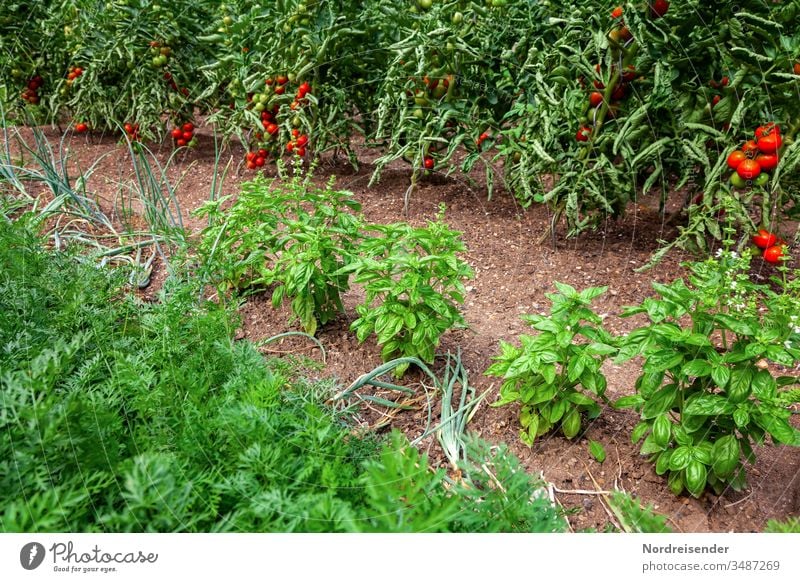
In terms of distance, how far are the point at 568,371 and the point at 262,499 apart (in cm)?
69

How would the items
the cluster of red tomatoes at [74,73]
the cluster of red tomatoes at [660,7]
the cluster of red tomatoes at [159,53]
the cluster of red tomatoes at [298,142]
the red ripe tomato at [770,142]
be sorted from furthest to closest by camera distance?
1. the cluster of red tomatoes at [74,73]
2. the cluster of red tomatoes at [159,53]
3. the cluster of red tomatoes at [298,142]
4. the cluster of red tomatoes at [660,7]
5. the red ripe tomato at [770,142]

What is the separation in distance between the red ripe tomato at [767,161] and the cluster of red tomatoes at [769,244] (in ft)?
0.61

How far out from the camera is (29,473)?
30.2 inches

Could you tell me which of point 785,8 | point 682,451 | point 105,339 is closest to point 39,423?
point 105,339

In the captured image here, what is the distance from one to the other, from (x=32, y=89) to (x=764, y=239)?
402 cm

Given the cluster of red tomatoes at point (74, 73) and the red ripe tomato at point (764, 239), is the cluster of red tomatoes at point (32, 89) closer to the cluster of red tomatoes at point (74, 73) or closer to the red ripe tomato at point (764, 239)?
the cluster of red tomatoes at point (74, 73)

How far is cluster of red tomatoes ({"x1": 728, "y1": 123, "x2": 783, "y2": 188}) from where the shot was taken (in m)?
1.54

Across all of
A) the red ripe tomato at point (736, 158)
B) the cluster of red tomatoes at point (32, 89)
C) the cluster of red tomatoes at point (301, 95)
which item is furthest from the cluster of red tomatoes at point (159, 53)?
the red ripe tomato at point (736, 158)

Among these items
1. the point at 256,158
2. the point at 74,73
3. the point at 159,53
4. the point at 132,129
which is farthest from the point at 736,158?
the point at 74,73

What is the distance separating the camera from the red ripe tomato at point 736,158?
5.22 ft

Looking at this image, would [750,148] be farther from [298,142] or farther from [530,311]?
Answer: [298,142]

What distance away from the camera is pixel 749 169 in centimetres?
157
